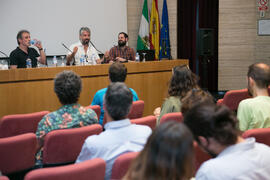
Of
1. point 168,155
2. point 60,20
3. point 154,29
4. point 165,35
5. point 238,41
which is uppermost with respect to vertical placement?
point 60,20

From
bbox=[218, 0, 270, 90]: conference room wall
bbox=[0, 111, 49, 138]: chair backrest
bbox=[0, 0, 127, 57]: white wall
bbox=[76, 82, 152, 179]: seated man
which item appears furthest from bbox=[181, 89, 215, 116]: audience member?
bbox=[218, 0, 270, 90]: conference room wall

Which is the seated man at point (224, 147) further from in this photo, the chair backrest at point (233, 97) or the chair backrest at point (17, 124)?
the chair backrest at point (233, 97)

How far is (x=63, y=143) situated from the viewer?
2.27 meters

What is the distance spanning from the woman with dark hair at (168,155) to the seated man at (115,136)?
0.79 meters

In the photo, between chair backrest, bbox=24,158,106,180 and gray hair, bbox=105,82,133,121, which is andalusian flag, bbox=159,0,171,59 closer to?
gray hair, bbox=105,82,133,121

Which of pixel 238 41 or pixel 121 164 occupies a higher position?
pixel 238 41

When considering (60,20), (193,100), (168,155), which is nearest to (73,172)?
(168,155)

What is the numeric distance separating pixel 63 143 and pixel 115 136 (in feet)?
1.61

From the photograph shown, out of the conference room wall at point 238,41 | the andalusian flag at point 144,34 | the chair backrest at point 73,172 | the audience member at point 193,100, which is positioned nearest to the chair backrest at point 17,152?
the chair backrest at point 73,172

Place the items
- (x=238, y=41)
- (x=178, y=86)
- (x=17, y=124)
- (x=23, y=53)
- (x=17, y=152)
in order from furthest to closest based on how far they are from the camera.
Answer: (x=238, y=41), (x=23, y=53), (x=178, y=86), (x=17, y=124), (x=17, y=152)

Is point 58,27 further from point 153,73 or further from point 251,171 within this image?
point 251,171

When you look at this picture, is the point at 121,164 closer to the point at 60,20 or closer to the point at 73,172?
the point at 73,172

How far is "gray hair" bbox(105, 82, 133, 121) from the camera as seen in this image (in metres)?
2.09

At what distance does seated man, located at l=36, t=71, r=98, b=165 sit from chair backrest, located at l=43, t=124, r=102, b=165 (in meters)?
0.22
